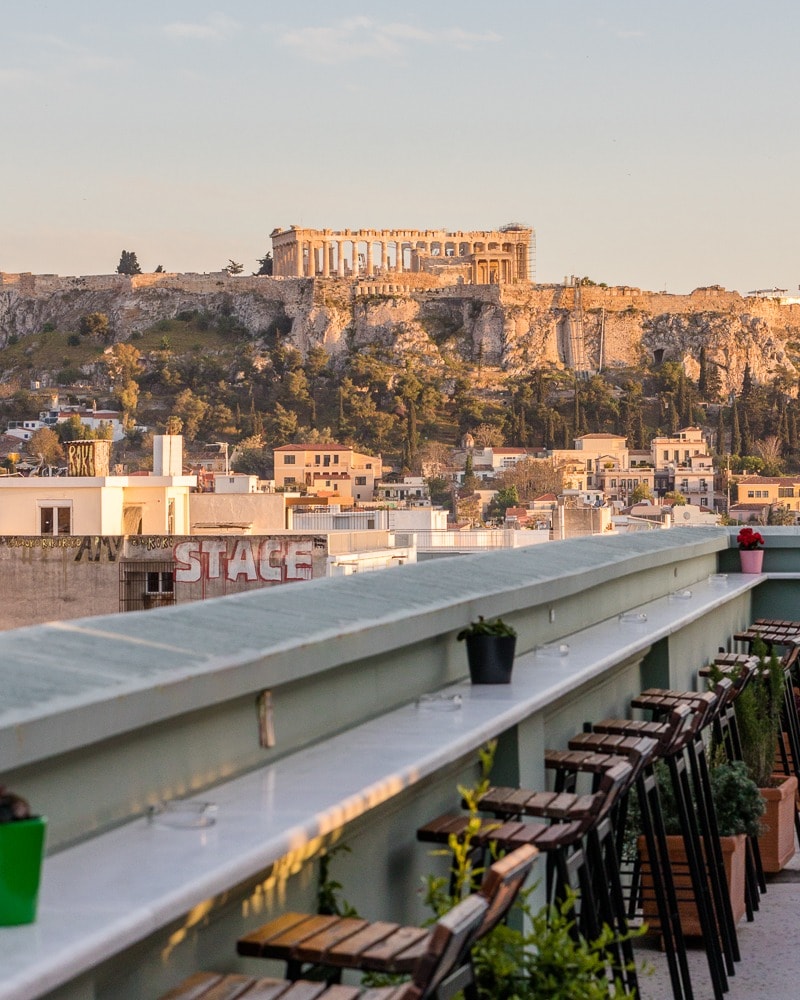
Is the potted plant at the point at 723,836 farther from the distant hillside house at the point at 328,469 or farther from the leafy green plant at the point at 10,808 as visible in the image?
the distant hillside house at the point at 328,469

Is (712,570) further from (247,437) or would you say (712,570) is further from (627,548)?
(247,437)

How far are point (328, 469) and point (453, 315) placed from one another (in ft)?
70.8

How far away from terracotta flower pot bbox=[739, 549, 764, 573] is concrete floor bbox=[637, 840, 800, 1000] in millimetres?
3365

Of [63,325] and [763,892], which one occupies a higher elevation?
[63,325]

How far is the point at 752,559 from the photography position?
9.26 metres

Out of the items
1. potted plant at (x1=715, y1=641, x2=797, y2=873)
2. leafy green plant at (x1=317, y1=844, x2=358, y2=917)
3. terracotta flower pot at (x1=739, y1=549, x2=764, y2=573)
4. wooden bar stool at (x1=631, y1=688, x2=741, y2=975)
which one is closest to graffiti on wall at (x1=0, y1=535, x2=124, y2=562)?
terracotta flower pot at (x1=739, y1=549, x2=764, y2=573)

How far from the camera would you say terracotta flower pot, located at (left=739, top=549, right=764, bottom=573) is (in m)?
9.23

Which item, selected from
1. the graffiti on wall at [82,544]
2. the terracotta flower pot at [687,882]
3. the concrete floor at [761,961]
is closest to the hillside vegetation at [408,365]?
the graffiti on wall at [82,544]

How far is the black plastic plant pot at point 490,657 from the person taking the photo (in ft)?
13.5

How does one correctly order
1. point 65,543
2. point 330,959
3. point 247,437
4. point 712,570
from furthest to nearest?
point 247,437 < point 65,543 < point 712,570 < point 330,959

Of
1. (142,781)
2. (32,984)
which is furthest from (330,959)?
(32,984)

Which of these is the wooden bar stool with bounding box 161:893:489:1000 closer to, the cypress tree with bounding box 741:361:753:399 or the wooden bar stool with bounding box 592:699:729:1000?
the wooden bar stool with bounding box 592:699:729:1000

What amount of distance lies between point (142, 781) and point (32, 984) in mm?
871

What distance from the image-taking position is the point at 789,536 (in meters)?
9.53
